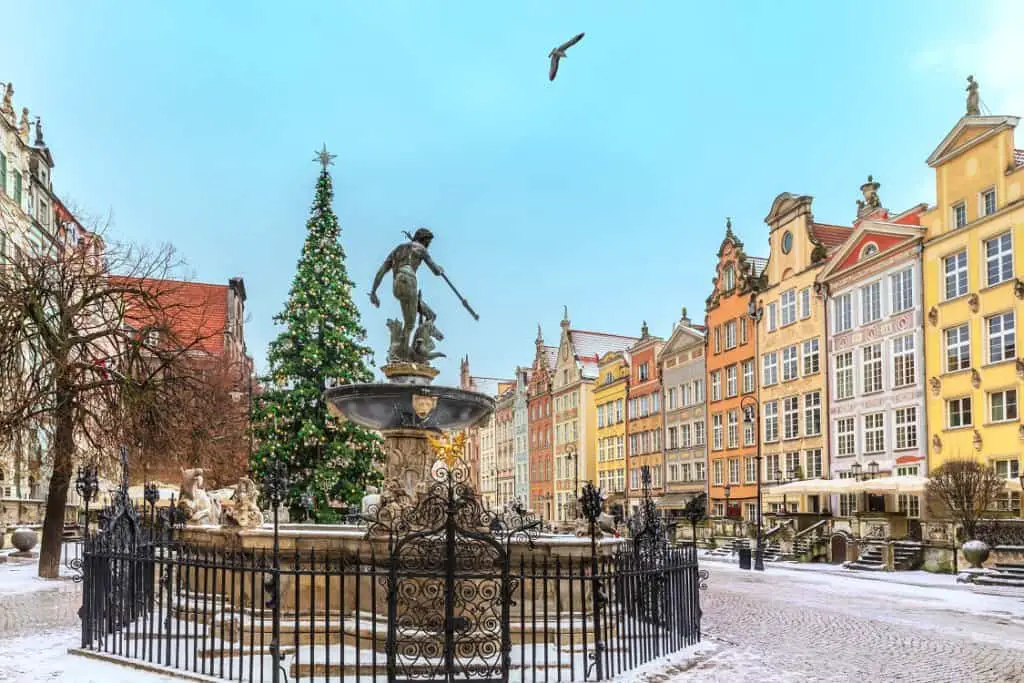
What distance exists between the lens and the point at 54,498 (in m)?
23.9

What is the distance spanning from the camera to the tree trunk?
2288 centimetres

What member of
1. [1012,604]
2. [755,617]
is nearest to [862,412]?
[1012,604]

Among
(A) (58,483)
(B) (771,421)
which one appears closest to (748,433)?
(B) (771,421)

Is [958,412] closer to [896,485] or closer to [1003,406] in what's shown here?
[1003,406]

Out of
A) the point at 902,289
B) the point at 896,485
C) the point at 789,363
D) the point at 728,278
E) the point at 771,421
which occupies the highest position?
the point at 728,278

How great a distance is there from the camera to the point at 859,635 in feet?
50.4

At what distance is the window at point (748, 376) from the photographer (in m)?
52.7

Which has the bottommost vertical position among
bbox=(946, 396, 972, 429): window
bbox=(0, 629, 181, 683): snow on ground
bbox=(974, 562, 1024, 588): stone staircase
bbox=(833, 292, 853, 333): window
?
bbox=(974, 562, 1024, 588): stone staircase

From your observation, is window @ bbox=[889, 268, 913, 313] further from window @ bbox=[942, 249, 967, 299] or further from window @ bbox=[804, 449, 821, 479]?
window @ bbox=[804, 449, 821, 479]

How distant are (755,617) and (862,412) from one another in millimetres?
26948

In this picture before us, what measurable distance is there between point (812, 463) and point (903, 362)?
7.61 metres

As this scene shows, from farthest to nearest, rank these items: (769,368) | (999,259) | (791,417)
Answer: (769,368)
(791,417)
(999,259)

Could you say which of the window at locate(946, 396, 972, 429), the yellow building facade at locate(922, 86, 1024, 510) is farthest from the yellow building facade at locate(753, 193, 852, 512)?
the window at locate(946, 396, 972, 429)

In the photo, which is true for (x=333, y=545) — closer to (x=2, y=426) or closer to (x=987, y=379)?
(x=2, y=426)
